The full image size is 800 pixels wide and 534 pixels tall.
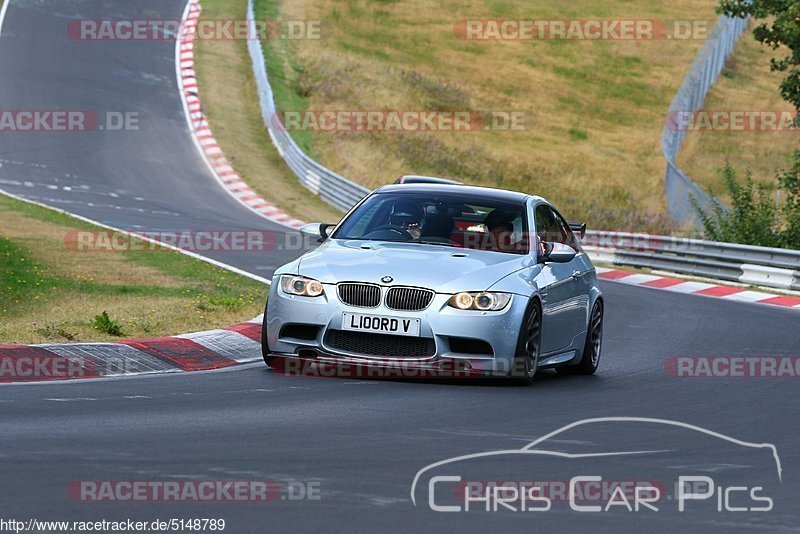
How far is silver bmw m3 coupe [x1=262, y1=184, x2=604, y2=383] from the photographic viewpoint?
35.5 feet

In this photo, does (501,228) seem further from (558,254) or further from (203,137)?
(203,137)

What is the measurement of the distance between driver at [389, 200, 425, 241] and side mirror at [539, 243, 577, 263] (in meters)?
1.02

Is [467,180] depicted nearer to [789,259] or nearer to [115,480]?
[789,259]

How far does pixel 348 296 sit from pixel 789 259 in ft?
49.7

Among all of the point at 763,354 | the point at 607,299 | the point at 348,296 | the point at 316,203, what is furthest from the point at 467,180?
the point at 348,296

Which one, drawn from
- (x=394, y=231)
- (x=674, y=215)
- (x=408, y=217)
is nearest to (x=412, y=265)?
(x=394, y=231)

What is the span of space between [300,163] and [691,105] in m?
14.8

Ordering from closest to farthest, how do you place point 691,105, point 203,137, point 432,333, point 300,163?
point 432,333
point 300,163
point 203,137
point 691,105

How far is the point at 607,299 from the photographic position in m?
21.0

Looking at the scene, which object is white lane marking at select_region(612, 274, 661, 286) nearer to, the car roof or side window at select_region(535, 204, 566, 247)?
side window at select_region(535, 204, 566, 247)

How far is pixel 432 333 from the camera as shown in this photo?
10.8 metres

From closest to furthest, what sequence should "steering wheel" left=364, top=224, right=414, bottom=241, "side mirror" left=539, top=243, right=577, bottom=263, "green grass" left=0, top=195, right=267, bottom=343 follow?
1. "side mirror" left=539, top=243, right=577, bottom=263
2. "steering wheel" left=364, top=224, right=414, bottom=241
3. "green grass" left=0, top=195, right=267, bottom=343

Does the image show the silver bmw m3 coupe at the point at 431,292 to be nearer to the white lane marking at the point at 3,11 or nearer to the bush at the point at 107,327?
the bush at the point at 107,327

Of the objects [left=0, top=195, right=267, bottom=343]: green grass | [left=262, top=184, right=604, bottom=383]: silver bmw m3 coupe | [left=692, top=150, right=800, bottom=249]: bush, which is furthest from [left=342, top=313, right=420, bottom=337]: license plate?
[left=692, top=150, right=800, bottom=249]: bush
